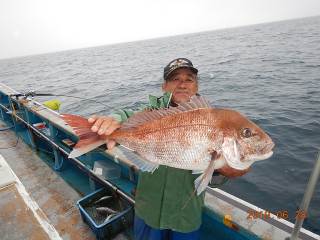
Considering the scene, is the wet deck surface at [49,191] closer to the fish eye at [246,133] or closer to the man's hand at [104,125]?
the man's hand at [104,125]

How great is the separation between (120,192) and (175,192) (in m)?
1.47

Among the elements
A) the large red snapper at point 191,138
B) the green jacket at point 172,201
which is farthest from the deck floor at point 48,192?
the green jacket at point 172,201

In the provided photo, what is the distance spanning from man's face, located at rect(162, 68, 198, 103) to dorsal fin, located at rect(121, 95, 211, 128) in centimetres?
62

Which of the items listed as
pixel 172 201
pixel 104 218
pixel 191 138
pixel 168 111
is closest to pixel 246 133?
pixel 191 138

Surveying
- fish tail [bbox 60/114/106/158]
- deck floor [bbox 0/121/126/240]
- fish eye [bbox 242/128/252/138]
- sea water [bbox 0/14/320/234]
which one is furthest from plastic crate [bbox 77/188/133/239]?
sea water [bbox 0/14/320/234]

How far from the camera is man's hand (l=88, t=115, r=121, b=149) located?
6.08ft

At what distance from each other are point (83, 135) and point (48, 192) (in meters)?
3.07

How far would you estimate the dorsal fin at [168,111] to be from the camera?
1862 mm

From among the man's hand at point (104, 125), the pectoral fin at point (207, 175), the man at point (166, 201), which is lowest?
the man at point (166, 201)

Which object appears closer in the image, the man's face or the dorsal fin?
the dorsal fin

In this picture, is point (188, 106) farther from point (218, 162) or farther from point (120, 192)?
point (120, 192)

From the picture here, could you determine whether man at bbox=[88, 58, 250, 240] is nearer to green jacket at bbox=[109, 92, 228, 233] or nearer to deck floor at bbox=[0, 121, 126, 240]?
green jacket at bbox=[109, 92, 228, 233]

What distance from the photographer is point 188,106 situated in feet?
6.15

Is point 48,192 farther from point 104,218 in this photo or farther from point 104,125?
point 104,125
